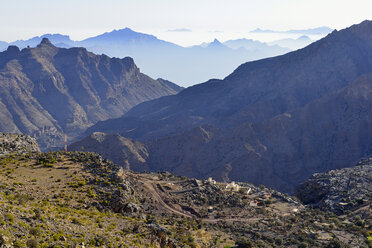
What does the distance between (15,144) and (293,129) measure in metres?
108

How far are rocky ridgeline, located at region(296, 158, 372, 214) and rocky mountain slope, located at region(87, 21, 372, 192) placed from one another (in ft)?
122

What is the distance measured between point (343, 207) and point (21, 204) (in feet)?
159

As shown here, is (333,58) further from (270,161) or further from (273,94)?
(270,161)

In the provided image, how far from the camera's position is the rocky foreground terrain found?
92.6 ft

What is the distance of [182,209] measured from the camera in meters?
49.8

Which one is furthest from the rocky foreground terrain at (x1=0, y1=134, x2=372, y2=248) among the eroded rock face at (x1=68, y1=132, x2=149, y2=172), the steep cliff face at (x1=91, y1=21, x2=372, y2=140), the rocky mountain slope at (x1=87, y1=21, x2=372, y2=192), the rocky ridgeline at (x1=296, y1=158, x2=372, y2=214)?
the steep cliff face at (x1=91, y1=21, x2=372, y2=140)

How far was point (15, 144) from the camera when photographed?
53.1 metres

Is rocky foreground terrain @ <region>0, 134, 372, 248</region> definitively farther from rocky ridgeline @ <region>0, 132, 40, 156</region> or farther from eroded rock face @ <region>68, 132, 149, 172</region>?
eroded rock face @ <region>68, 132, 149, 172</region>

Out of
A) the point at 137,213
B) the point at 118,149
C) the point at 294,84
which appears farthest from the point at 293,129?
the point at 137,213

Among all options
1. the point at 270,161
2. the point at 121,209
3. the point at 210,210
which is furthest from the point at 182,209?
the point at 270,161

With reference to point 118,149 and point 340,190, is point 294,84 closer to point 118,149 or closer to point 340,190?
point 118,149

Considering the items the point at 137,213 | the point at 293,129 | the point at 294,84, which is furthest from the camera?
the point at 294,84

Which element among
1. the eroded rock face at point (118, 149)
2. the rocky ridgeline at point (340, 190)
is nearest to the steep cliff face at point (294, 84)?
the eroded rock face at point (118, 149)

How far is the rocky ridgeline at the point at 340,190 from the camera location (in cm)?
6325
